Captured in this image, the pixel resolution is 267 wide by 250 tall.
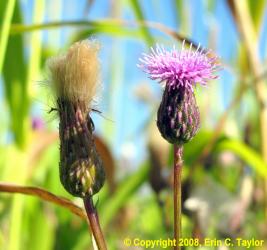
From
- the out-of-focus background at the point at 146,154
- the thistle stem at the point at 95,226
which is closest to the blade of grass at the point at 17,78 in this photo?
the out-of-focus background at the point at 146,154

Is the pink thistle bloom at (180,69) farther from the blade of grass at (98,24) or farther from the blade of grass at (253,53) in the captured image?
the blade of grass at (253,53)

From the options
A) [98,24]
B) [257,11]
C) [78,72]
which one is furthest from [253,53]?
[78,72]

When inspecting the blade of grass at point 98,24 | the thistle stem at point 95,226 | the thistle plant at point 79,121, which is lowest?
the thistle stem at point 95,226

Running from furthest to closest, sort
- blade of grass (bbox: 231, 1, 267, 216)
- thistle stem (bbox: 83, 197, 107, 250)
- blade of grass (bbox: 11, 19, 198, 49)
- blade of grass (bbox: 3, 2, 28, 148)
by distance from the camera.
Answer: blade of grass (bbox: 231, 1, 267, 216) < blade of grass (bbox: 3, 2, 28, 148) < blade of grass (bbox: 11, 19, 198, 49) < thistle stem (bbox: 83, 197, 107, 250)

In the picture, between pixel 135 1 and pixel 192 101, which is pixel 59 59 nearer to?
pixel 192 101

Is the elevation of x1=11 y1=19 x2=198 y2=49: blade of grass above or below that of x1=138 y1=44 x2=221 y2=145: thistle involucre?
above

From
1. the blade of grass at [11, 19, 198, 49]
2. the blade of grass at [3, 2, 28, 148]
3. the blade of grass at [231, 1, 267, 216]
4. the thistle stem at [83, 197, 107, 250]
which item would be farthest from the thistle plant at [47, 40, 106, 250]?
the blade of grass at [231, 1, 267, 216]

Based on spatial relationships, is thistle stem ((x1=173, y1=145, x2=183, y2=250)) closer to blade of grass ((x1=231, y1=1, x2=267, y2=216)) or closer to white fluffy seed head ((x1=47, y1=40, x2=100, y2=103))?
white fluffy seed head ((x1=47, y1=40, x2=100, y2=103))
